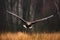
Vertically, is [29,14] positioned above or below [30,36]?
above

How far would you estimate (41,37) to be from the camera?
1.86 meters

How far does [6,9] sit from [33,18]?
0.23 meters

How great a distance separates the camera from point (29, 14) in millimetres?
1873

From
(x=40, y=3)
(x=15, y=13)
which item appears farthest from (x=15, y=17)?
(x=40, y=3)

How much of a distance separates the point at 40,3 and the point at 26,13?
0.14 metres

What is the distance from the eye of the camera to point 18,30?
187cm

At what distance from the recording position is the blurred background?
1.87m

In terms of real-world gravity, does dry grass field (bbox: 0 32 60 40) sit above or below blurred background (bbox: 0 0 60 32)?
below

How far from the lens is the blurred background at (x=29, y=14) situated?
187 cm

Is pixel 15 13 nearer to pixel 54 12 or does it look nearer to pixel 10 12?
pixel 10 12

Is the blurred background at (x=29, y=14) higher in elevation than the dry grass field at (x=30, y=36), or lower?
higher

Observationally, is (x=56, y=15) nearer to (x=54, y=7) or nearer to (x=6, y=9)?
(x=54, y=7)

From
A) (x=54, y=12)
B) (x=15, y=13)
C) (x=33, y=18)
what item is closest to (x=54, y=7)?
(x=54, y=12)

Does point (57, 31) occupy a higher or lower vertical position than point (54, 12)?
lower
